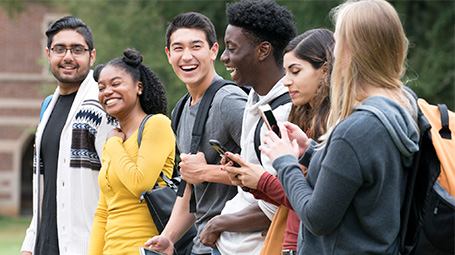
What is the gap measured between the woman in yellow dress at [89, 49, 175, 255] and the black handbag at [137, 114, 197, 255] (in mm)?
47

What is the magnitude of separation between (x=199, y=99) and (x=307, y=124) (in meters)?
1.07

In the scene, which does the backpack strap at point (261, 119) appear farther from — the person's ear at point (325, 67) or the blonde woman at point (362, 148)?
the blonde woman at point (362, 148)

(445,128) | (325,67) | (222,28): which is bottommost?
(222,28)

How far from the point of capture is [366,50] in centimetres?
253

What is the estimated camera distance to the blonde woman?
241 cm

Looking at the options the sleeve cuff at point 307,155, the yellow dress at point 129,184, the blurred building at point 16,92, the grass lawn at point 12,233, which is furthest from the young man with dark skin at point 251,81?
the blurred building at point 16,92

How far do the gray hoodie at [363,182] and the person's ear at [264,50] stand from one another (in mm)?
1345

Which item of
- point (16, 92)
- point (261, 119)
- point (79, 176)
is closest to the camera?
point (261, 119)

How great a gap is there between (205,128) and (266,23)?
68cm

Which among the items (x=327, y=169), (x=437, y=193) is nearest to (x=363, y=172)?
(x=327, y=169)

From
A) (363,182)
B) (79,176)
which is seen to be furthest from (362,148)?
(79,176)

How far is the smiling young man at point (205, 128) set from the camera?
381cm

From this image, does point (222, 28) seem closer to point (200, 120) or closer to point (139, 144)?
point (139, 144)

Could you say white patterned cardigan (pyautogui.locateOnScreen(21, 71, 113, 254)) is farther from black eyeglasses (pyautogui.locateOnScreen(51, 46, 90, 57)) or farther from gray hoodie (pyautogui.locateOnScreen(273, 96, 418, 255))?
gray hoodie (pyautogui.locateOnScreen(273, 96, 418, 255))
